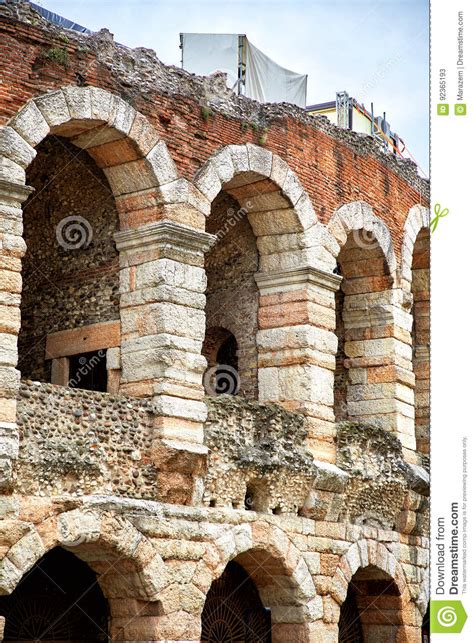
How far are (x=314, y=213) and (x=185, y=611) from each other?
529 cm

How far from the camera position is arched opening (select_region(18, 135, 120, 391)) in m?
15.0

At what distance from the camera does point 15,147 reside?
13.0 m

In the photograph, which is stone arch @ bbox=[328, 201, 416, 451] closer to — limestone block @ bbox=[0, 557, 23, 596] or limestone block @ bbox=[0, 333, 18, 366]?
limestone block @ bbox=[0, 333, 18, 366]

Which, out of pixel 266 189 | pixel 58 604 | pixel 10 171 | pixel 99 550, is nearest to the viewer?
pixel 10 171

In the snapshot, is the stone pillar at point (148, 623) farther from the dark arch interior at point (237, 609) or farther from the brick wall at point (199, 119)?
the brick wall at point (199, 119)

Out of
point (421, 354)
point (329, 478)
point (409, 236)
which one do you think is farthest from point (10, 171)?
point (421, 354)

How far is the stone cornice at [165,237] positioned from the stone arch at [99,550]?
2966 mm

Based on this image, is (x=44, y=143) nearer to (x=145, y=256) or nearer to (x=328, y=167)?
(x=145, y=256)

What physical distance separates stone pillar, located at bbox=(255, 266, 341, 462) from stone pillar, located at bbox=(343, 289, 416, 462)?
1677 millimetres

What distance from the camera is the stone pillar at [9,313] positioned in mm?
12391

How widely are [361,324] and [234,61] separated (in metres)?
3.84

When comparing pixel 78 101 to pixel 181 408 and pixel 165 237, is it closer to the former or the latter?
pixel 165 237

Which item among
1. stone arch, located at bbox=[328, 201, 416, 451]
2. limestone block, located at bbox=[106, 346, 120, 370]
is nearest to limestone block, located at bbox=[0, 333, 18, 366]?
limestone block, located at bbox=[106, 346, 120, 370]

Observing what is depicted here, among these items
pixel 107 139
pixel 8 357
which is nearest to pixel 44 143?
pixel 107 139
